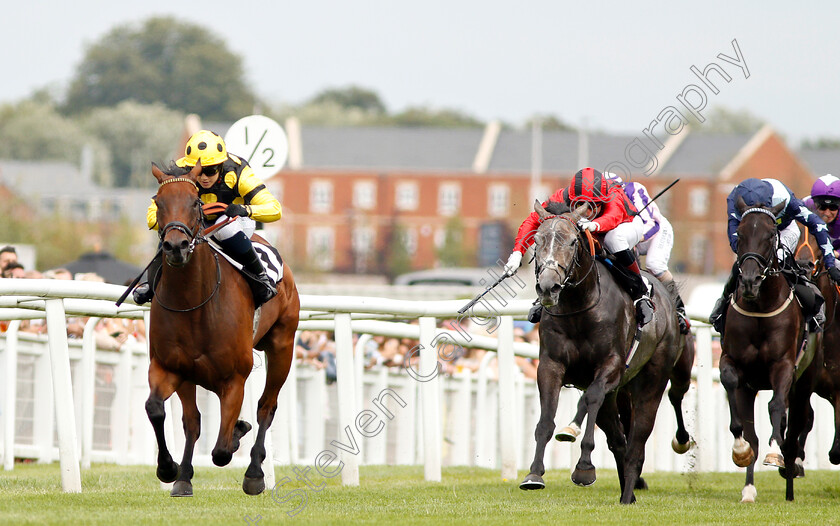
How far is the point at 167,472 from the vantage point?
24.3ft

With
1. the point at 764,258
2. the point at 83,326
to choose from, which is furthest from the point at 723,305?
the point at 83,326

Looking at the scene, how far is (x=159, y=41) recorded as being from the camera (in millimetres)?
132125

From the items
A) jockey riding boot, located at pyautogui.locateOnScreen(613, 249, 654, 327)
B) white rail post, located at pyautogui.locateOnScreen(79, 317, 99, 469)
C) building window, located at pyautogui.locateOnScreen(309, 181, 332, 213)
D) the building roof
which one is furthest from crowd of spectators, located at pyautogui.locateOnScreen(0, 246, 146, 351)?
the building roof

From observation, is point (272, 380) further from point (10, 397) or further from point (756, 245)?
point (756, 245)

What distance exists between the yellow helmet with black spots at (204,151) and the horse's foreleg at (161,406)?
116cm

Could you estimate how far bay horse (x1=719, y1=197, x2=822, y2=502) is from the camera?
8695 mm

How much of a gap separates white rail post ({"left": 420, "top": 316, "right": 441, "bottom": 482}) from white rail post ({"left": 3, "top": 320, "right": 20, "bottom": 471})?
9.39 feet

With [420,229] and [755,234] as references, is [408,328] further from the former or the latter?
[420,229]

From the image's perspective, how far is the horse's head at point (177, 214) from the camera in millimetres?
6844

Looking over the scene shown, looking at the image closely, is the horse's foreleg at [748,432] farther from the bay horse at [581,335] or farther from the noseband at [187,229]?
the noseband at [187,229]

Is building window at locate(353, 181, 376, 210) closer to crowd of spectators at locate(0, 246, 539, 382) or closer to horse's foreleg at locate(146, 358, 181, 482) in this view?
crowd of spectators at locate(0, 246, 539, 382)

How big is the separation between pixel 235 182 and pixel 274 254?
0.56m

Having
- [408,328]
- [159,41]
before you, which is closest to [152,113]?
[159,41]

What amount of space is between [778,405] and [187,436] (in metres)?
3.87
